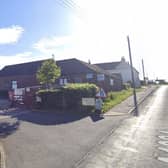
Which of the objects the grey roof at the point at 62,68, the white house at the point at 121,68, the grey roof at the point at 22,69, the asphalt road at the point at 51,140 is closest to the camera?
the asphalt road at the point at 51,140

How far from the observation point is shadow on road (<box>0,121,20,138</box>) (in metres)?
12.2

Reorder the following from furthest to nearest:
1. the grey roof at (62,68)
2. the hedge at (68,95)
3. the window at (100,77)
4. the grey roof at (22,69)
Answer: the grey roof at (22,69) → the grey roof at (62,68) → the window at (100,77) → the hedge at (68,95)

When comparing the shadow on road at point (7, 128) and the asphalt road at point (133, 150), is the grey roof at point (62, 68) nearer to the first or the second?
the shadow on road at point (7, 128)

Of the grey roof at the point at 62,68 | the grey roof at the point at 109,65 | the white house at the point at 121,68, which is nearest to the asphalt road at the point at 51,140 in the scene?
the grey roof at the point at 62,68

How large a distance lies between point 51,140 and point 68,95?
1041cm

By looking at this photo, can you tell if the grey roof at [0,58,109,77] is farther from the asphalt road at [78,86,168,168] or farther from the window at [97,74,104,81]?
the asphalt road at [78,86,168,168]

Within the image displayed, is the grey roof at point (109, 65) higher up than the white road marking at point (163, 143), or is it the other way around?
the grey roof at point (109, 65)

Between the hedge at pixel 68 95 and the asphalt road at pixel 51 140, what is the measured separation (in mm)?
4359

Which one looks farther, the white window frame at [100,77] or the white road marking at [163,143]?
the white window frame at [100,77]

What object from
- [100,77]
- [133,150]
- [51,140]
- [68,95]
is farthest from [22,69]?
[133,150]

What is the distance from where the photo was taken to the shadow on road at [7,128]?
12164 millimetres

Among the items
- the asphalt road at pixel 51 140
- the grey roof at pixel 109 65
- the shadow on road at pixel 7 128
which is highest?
the grey roof at pixel 109 65

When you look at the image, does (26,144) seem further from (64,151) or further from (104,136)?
(104,136)

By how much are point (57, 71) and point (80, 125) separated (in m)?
18.6
